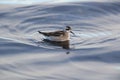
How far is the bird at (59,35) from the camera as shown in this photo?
67.5ft

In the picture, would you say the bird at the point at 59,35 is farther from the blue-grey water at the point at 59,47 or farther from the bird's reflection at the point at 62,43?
the blue-grey water at the point at 59,47

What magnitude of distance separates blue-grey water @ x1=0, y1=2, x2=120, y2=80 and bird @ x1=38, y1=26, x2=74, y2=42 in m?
0.33

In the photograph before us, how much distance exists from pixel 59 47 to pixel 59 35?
119 centimetres

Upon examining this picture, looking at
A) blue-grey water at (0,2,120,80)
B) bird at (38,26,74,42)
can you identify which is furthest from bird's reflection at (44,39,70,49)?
blue-grey water at (0,2,120,80)

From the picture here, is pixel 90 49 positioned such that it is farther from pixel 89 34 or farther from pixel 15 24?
pixel 15 24

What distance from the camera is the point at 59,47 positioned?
19891 mm

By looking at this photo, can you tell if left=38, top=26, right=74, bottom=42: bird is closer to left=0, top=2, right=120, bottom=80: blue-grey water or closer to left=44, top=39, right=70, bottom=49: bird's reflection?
left=44, top=39, right=70, bottom=49: bird's reflection

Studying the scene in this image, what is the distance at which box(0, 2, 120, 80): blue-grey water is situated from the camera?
16219 mm

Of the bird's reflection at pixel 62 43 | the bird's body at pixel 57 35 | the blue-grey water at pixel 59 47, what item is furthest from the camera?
the bird's body at pixel 57 35

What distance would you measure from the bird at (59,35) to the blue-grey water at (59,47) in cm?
33

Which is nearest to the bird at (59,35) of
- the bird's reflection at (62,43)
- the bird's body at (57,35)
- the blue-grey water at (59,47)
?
the bird's body at (57,35)

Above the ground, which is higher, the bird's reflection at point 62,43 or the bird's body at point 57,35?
the bird's body at point 57,35

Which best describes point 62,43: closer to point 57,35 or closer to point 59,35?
point 59,35

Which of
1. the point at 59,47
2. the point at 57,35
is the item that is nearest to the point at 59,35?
the point at 57,35
